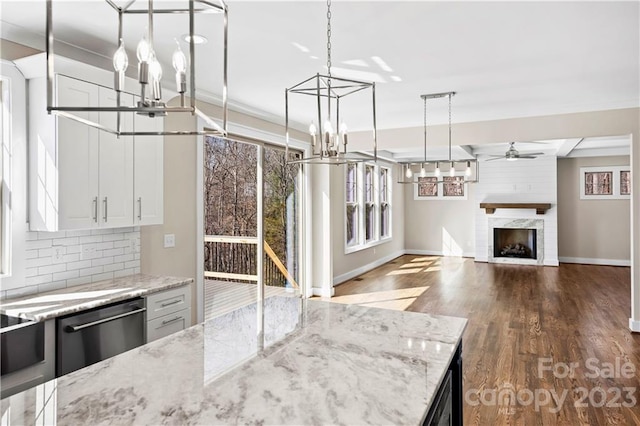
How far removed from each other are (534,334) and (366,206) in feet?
15.1

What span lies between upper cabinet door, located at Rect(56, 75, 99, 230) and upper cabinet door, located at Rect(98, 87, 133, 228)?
2.1 inches

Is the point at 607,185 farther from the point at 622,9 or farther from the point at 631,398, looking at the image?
the point at 622,9

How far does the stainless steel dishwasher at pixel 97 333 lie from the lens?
224cm

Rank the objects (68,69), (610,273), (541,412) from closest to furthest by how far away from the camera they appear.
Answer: (68,69) < (541,412) < (610,273)

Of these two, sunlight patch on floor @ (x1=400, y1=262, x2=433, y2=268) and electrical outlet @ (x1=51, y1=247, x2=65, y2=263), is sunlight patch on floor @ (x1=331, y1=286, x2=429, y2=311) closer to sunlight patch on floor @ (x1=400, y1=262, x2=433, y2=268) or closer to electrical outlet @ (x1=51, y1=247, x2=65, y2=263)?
sunlight patch on floor @ (x1=400, y1=262, x2=433, y2=268)

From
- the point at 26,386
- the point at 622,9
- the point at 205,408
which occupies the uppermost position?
the point at 622,9

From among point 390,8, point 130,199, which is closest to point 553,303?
point 390,8

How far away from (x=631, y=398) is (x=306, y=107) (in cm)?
Result: 400

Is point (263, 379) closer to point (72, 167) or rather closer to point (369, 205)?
point (72, 167)

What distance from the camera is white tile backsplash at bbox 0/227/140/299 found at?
2641 millimetres

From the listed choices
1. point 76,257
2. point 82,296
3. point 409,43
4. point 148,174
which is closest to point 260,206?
point 148,174

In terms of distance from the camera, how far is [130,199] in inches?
118

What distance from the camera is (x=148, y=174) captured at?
10.3 feet

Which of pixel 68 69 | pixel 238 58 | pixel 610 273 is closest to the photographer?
pixel 68 69
